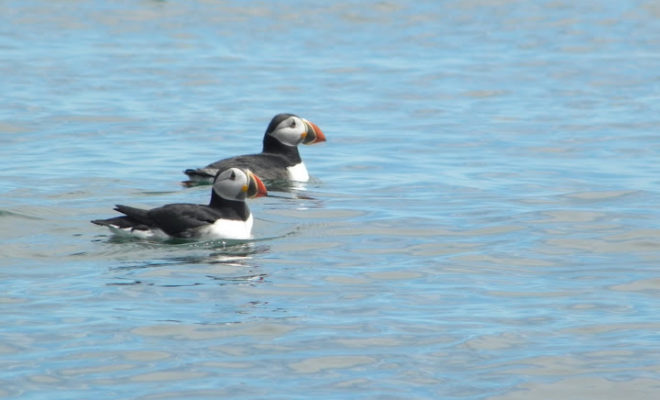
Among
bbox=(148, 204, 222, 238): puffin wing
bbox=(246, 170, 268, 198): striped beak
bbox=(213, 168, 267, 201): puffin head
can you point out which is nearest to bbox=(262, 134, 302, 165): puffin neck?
bbox=(246, 170, 268, 198): striped beak

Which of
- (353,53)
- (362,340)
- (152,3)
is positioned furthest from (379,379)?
(152,3)

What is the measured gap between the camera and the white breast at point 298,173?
16875mm

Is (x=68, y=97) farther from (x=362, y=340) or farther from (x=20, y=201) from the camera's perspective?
(x=362, y=340)

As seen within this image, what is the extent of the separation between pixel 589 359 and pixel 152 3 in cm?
2940

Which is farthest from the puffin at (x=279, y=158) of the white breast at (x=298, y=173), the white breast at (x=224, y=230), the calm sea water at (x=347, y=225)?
the white breast at (x=224, y=230)

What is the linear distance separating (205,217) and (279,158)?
15.0ft

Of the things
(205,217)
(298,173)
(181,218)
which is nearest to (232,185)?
(205,217)

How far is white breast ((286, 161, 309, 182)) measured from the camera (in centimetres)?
1688

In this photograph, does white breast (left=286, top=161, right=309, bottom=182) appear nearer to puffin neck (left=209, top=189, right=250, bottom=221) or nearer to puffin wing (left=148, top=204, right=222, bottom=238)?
puffin neck (left=209, top=189, right=250, bottom=221)

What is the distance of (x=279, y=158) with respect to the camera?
1716cm

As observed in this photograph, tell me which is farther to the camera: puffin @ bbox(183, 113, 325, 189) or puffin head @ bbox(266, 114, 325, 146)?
puffin head @ bbox(266, 114, 325, 146)

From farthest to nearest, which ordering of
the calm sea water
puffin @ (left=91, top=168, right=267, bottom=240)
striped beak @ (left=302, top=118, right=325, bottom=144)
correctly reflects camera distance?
striped beak @ (left=302, top=118, right=325, bottom=144), puffin @ (left=91, top=168, right=267, bottom=240), the calm sea water

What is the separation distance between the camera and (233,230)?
12711 mm

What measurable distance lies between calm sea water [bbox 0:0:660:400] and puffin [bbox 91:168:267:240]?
0.59 ft
